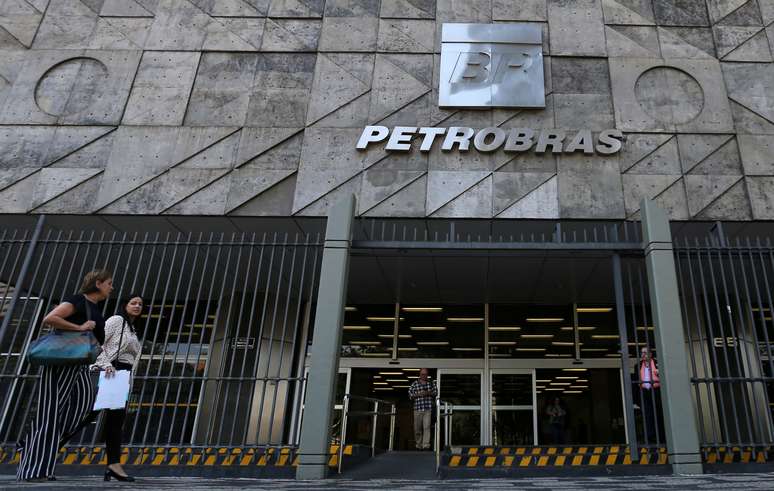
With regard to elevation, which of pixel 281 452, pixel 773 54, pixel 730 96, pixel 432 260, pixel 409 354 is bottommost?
pixel 281 452

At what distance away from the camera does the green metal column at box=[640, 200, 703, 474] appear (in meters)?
6.19

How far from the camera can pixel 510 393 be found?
12.8 m

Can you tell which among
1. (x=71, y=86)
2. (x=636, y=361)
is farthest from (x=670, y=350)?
(x=71, y=86)

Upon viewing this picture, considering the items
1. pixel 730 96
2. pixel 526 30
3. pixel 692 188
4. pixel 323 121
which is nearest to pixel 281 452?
pixel 323 121

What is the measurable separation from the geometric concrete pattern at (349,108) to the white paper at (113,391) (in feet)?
16.0

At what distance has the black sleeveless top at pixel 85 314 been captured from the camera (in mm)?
4388

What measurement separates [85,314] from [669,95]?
1027cm

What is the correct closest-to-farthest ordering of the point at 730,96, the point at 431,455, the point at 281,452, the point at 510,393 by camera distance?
the point at 281,452 → the point at 431,455 → the point at 730,96 → the point at 510,393

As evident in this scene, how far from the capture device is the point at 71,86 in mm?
10375

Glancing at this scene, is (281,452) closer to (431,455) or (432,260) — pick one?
(431,455)

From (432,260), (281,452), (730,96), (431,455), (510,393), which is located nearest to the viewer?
(281,452)

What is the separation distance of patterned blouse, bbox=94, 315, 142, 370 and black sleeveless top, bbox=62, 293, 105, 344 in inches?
18.0

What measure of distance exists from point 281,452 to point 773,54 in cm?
1138

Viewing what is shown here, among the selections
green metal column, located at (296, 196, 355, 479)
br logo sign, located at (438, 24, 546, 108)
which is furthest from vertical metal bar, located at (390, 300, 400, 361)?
green metal column, located at (296, 196, 355, 479)
